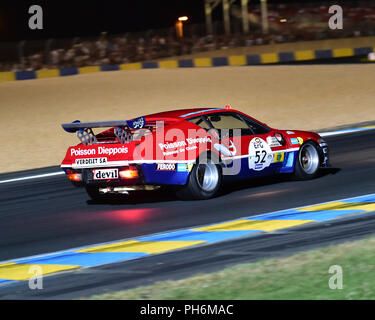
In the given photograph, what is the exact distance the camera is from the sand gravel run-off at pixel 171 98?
1994 centimetres

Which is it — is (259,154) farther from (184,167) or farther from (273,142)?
(184,167)

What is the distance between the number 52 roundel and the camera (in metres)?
10.8

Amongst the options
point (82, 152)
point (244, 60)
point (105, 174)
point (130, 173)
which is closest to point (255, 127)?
point (130, 173)

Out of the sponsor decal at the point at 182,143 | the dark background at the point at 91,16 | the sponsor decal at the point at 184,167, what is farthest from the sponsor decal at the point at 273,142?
the dark background at the point at 91,16

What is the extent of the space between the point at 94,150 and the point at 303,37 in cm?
4140

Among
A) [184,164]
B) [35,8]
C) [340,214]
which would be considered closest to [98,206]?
[184,164]

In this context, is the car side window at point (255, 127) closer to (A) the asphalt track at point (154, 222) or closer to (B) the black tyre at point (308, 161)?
(B) the black tyre at point (308, 161)

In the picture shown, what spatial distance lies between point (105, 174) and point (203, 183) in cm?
127

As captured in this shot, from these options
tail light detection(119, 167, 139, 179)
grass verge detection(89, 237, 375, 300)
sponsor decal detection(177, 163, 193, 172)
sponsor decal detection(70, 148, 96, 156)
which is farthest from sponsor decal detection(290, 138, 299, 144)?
grass verge detection(89, 237, 375, 300)

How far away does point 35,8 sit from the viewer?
53.6m

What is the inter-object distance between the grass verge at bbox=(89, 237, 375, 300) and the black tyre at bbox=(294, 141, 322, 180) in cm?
438

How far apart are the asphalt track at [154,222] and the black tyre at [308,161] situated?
160 mm

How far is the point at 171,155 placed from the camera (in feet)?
32.1

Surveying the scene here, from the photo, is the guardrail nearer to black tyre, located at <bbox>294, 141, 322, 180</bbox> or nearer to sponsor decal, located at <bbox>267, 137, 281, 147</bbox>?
black tyre, located at <bbox>294, 141, 322, 180</bbox>
